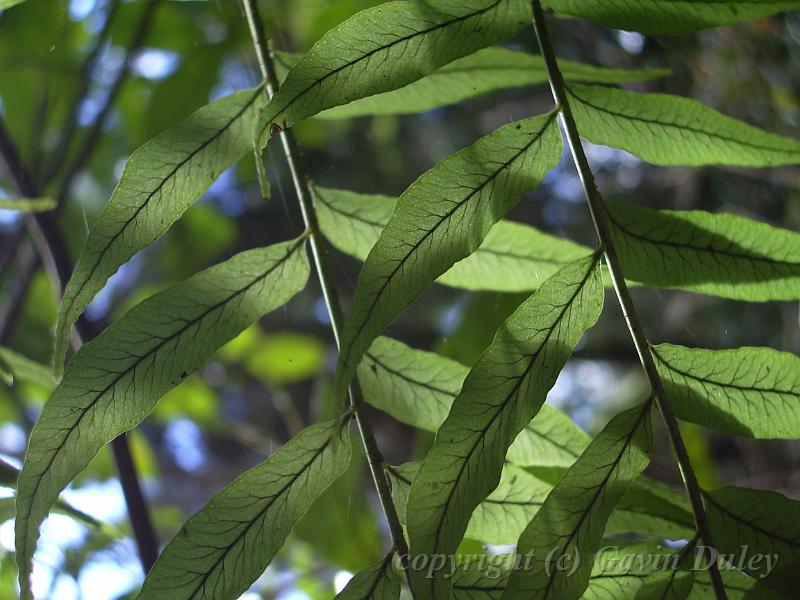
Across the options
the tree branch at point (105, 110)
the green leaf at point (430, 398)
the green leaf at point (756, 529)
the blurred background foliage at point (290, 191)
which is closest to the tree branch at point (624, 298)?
the green leaf at point (756, 529)

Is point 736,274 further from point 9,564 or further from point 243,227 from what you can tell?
point 243,227

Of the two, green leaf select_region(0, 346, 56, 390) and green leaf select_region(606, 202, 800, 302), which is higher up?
green leaf select_region(0, 346, 56, 390)

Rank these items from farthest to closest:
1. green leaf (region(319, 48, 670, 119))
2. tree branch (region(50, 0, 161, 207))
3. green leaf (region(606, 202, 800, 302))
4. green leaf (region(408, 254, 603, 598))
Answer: tree branch (region(50, 0, 161, 207)) → green leaf (region(319, 48, 670, 119)) → green leaf (region(606, 202, 800, 302)) → green leaf (region(408, 254, 603, 598))

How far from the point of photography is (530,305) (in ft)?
1.60

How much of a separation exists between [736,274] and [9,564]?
827 millimetres

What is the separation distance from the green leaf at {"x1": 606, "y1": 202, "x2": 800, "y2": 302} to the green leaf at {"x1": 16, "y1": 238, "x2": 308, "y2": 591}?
0.25m

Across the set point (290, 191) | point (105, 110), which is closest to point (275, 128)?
point (105, 110)

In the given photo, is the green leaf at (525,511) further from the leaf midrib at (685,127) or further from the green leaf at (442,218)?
the leaf midrib at (685,127)

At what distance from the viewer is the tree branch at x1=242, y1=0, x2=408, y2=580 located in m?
0.51

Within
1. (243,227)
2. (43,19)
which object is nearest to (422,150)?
(243,227)

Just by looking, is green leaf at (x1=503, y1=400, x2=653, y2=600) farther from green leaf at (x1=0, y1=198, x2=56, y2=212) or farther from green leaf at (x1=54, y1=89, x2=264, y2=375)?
green leaf at (x1=0, y1=198, x2=56, y2=212)

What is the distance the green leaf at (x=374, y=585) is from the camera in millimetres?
496

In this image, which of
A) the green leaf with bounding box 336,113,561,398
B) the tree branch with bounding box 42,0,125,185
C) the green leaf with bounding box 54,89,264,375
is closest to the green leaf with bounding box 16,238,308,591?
the green leaf with bounding box 54,89,264,375

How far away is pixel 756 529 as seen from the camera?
1.58 feet
